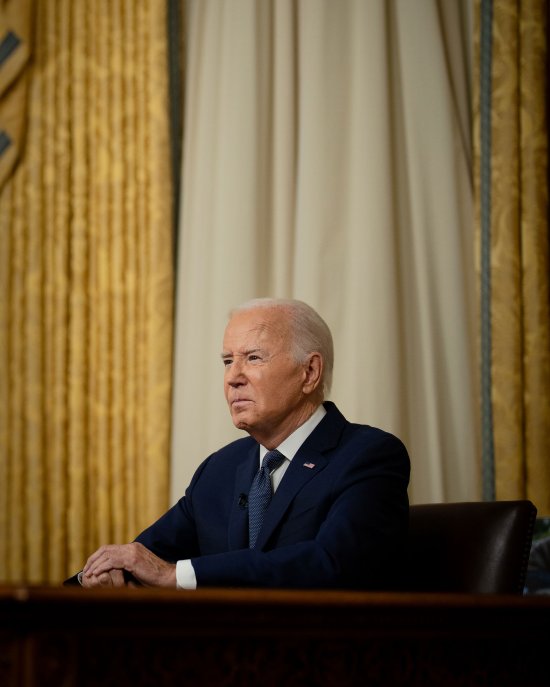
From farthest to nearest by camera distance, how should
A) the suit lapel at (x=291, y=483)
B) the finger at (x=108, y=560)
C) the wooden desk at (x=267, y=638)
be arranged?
the suit lapel at (x=291, y=483) → the finger at (x=108, y=560) → the wooden desk at (x=267, y=638)

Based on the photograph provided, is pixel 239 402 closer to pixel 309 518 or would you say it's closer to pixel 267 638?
pixel 309 518

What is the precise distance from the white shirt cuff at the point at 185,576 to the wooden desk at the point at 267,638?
2.24 ft

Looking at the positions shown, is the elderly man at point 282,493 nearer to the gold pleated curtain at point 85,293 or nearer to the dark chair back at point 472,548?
the dark chair back at point 472,548

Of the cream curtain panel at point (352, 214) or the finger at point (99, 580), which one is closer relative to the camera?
the finger at point (99, 580)

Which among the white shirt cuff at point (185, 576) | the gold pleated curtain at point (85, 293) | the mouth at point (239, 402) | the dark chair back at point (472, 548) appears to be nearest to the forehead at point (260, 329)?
the mouth at point (239, 402)

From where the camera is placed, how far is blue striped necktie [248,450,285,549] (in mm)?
2479

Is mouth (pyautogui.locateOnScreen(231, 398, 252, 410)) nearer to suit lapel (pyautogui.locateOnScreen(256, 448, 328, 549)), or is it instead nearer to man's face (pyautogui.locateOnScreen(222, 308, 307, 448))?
man's face (pyautogui.locateOnScreen(222, 308, 307, 448))

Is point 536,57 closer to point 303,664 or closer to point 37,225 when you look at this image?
point 37,225

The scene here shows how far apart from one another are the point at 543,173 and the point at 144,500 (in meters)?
2.09

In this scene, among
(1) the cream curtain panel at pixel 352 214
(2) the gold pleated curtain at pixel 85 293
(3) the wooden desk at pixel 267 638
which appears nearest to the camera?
(3) the wooden desk at pixel 267 638

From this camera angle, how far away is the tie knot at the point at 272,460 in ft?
8.52

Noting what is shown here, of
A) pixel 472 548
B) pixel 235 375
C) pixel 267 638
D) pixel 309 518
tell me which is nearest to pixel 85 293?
pixel 235 375

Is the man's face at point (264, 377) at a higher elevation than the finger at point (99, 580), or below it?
higher

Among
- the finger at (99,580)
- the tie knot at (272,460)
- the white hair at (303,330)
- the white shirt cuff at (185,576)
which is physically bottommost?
the finger at (99,580)
